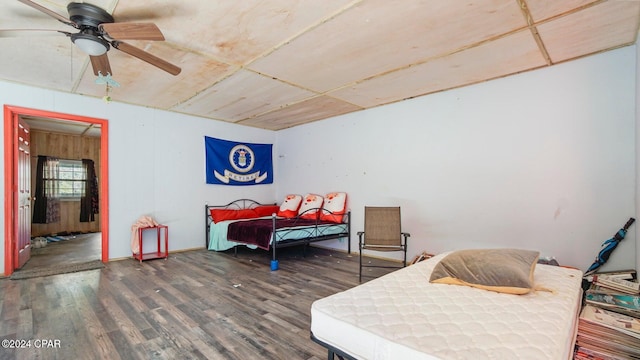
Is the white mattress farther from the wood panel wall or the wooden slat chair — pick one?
the wood panel wall

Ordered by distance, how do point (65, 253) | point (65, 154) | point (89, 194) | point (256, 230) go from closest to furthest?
point (256, 230)
point (65, 253)
point (65, 154)
point (89, 194)

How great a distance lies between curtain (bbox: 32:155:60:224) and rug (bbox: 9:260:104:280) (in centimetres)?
362

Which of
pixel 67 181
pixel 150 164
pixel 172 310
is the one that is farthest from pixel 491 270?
pixel 67 181

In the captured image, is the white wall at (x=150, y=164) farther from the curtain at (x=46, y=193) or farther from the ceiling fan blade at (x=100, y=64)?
the curtain at (x=46, y=193)

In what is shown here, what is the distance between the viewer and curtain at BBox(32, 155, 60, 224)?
6.40 meters

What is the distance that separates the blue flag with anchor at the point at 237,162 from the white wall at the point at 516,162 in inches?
90.8

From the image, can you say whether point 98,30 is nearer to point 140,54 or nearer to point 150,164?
point 140,54

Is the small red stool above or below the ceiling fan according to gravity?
below

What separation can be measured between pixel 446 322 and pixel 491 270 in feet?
2.04

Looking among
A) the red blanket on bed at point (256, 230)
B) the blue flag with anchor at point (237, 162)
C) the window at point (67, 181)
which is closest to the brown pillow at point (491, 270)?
the red blanket on bed at point (256, 230)

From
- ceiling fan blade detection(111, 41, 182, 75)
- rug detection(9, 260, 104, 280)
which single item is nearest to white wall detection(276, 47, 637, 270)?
ceiling fan blade detection(111, 41, 182, 75)

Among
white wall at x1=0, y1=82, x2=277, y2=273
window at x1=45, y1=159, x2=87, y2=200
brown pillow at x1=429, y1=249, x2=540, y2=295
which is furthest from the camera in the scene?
window at x1=45, y1=159, x2=87, y2=200

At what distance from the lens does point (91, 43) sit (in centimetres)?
223

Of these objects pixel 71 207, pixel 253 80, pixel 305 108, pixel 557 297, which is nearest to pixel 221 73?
pixel 253 80
